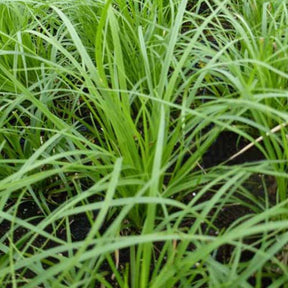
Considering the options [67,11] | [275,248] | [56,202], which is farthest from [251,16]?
[275,248]

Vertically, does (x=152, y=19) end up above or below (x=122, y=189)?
above

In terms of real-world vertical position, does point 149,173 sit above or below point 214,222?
above

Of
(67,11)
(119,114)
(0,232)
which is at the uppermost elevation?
(67,11)

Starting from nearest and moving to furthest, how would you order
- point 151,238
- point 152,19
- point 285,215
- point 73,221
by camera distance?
point 151,238
point 285,215
point 73,221
point 152,19

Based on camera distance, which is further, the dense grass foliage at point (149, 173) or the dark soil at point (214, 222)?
the dark soil at point (214, 222)

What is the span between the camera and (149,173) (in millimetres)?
1051

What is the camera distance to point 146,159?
3.49ft

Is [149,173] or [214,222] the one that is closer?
[149,173]

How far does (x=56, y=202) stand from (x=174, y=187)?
0.35 metres

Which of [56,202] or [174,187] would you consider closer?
[174,187]

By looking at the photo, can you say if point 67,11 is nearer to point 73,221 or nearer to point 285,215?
point 73,221

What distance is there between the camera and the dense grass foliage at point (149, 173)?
0.85 m

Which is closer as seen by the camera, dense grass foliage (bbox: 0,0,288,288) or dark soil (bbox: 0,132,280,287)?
dense grass foliage (bbox: 0,0,288,288)

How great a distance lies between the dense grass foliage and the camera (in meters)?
0.85
